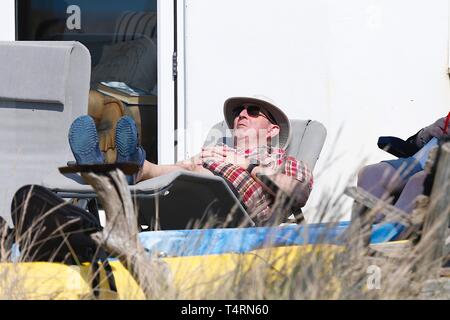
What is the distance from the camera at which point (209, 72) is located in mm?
6000

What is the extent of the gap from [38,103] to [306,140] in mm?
1380

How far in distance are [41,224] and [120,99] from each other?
11.1 ft

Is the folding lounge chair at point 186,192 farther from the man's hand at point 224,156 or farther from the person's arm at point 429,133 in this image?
the person's arm at point 429,133

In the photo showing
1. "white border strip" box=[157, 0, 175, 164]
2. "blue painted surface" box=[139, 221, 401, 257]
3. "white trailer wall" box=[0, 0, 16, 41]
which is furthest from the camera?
"white trailer wall" box=[0, 0, 16, 41]

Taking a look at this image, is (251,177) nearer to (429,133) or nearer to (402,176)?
(429,133)

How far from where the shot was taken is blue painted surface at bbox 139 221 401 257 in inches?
110

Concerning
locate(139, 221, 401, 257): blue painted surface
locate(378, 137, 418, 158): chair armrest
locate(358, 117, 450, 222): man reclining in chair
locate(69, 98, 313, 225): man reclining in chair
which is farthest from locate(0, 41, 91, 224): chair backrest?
locate(139, 221, 401, 257): blue painted surface

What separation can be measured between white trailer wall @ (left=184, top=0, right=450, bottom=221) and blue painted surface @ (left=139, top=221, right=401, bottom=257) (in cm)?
264

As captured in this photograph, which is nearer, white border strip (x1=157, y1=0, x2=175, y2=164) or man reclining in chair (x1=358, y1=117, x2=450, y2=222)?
man reclining in chair (x1=358, y1=117, x2=450, y2=222)

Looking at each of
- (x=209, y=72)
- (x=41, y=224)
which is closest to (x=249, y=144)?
(x=209, y=72)

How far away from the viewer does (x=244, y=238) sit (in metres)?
3.06

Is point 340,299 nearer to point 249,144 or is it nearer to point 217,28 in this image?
point 249,144

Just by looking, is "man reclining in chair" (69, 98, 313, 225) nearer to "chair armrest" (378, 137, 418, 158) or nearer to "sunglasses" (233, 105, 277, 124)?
"sunglasses" (233, 105, 277, 124)

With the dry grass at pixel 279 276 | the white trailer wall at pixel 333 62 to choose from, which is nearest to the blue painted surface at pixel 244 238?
the dry grass at pixel 279 276
